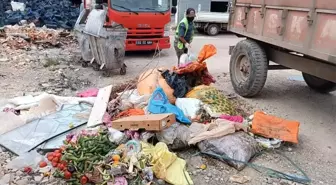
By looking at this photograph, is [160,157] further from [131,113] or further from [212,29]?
[212,29]

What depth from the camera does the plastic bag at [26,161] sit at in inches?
146

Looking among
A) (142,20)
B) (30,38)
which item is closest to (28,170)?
(142,20)

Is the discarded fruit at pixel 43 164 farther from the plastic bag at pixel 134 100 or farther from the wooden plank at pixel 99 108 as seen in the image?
the plastic bag at pixel 134 100

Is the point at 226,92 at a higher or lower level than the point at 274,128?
lower

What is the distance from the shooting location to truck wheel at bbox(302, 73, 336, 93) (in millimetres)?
6676

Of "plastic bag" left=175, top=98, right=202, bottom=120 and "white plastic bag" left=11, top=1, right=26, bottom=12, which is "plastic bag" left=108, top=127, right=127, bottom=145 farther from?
"white plastic bag" left=11, top=1, right=26, bottom=12

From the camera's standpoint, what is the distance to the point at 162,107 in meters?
4.64

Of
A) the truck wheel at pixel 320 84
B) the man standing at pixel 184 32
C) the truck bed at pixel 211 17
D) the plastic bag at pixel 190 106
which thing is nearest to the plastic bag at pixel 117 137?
the plastic bag at pixel 190 106

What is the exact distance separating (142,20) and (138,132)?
19.9 feet

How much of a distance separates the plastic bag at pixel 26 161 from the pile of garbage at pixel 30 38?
7.47 meters

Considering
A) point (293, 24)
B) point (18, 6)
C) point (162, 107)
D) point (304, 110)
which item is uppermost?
point (293, 24)

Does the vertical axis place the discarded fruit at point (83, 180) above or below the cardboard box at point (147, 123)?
below

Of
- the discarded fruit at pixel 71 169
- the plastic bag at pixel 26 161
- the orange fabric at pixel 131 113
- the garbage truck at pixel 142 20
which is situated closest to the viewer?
the discarded fruit at pixel 71 169

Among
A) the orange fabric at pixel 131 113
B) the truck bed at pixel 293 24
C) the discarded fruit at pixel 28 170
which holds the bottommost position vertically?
the discarded fruit at pixel 28 170
